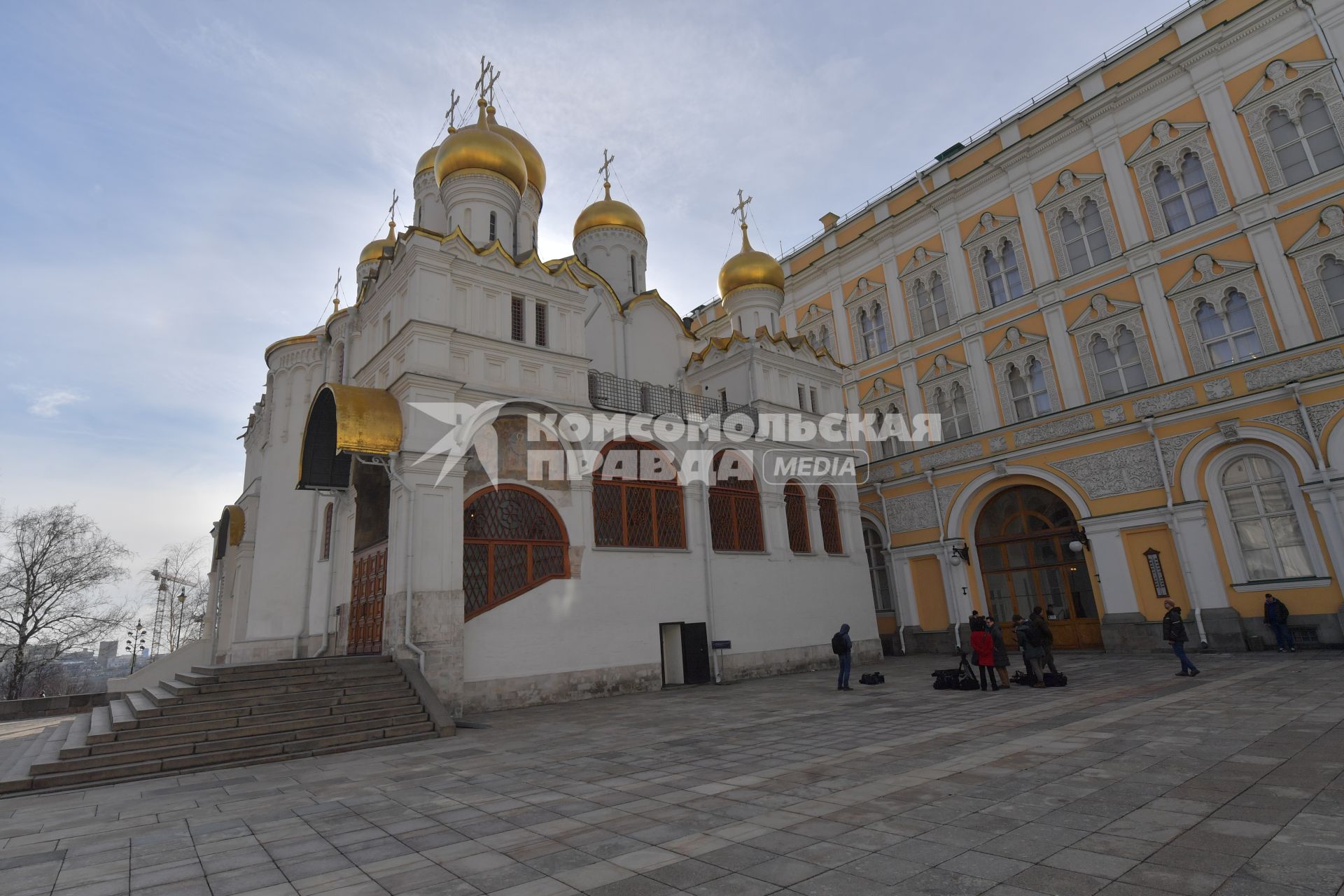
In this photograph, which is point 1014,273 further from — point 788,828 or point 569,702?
point 788,828

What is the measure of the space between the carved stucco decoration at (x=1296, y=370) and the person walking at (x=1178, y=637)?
6388 mm

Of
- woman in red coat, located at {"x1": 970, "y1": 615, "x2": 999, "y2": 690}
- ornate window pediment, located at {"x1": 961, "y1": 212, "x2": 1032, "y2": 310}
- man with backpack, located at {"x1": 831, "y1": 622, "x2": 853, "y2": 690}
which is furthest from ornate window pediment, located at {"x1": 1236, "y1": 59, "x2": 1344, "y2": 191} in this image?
man with backpack, located at {"x1": 831, "y1": 622, "x2": 853, "y2": 690}

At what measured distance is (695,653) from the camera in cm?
1510

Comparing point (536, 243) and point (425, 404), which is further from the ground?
point (536, 243)

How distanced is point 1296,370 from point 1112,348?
12.0 ft

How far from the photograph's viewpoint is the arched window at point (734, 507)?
54.3ft

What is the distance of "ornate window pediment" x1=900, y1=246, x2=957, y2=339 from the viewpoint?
2108 cm

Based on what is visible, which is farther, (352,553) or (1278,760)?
(352,553)

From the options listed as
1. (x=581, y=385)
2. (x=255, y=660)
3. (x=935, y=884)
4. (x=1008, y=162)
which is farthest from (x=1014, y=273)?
(x=255, y=660)

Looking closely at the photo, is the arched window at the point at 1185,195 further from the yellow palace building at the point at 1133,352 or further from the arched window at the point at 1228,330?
the arched window at the point at 1228,330

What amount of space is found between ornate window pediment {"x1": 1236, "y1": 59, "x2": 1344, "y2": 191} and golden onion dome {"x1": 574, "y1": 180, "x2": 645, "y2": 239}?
1504cm

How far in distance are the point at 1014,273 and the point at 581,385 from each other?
43.3 feet

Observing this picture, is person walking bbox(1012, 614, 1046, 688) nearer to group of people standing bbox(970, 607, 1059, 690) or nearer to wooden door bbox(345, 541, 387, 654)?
group of people standing bbox(970, 607, 1059, 690)

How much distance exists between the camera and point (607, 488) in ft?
48.2
